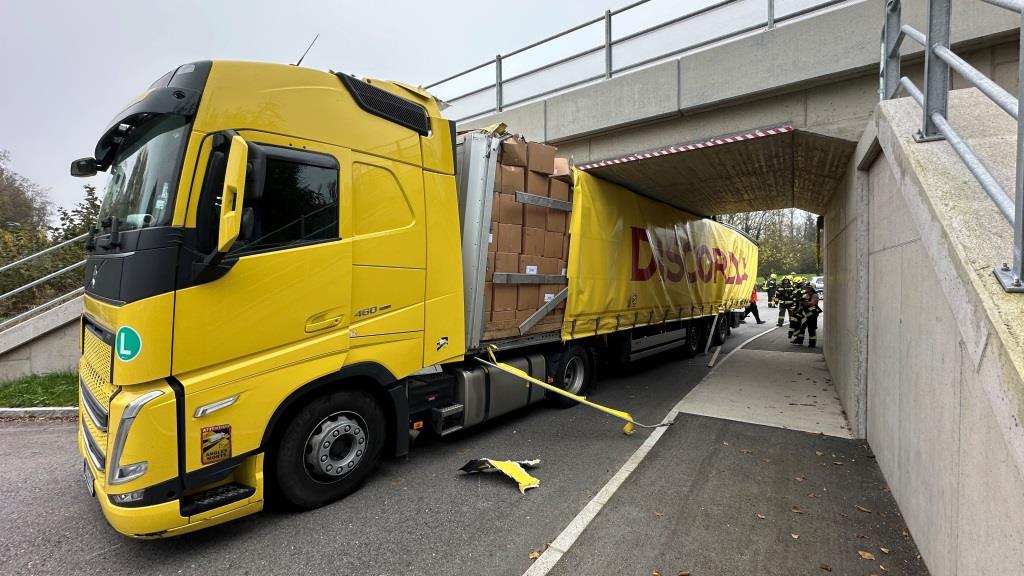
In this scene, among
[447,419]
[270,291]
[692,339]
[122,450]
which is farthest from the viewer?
[692,339]

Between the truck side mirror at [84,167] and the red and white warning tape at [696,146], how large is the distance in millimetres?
5310

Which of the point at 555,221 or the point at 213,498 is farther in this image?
the point at 555,221

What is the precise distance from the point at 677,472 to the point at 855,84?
4622 mm

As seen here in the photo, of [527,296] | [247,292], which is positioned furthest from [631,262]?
[247,292]

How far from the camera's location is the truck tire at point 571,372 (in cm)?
598

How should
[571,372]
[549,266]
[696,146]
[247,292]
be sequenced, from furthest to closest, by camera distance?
[571,372] → [696,146] → [549,266] → [247,292]

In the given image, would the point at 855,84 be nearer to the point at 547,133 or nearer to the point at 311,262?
the point at 547,133

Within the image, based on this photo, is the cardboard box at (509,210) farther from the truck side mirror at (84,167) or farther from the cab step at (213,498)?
the truck side mirror at (84,167)

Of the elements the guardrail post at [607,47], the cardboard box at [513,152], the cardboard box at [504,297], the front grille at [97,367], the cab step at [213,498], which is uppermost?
the guardrail post at [607,47]

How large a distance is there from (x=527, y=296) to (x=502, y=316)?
0.46 m

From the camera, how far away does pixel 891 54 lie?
409 cm

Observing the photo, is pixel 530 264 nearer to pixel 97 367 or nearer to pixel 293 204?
pixel 293 204

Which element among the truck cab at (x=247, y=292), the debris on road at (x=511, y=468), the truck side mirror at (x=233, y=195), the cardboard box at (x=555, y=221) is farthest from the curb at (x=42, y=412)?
the cardboard box at (x=555, y=221)

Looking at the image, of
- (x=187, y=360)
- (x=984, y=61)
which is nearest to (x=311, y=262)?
(x=187, y=360)
